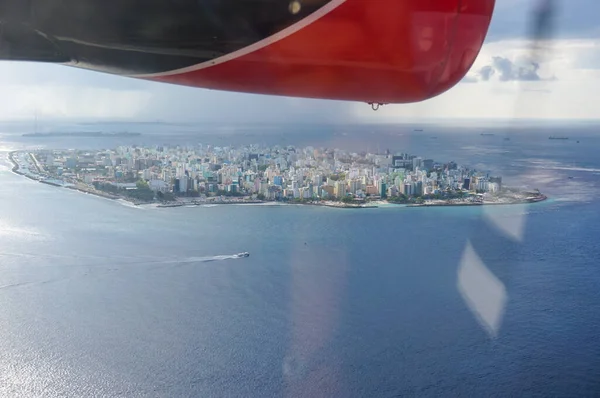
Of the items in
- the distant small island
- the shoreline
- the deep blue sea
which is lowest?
the deep blue sea

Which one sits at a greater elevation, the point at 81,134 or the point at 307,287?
the point at 81,134

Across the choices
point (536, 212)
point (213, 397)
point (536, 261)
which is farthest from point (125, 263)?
point (536, 212)

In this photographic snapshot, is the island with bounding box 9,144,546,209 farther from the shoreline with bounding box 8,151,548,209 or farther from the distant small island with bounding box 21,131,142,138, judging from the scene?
the distant small island with bounding box 21,131,142,138

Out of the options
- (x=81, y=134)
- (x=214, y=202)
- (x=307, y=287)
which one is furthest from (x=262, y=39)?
(x=214, y=202)

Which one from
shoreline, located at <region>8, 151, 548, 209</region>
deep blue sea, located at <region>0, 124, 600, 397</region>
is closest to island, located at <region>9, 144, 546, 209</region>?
shoreline, located at <region>8, 151, 548, 209</region>

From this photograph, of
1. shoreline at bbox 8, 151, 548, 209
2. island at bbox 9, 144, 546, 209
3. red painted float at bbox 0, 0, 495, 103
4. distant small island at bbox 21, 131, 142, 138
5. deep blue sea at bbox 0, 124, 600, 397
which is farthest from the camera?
shoreline at bbox 8, 151, 548, 209

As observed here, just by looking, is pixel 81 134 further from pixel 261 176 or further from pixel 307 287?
pixel 307 287
